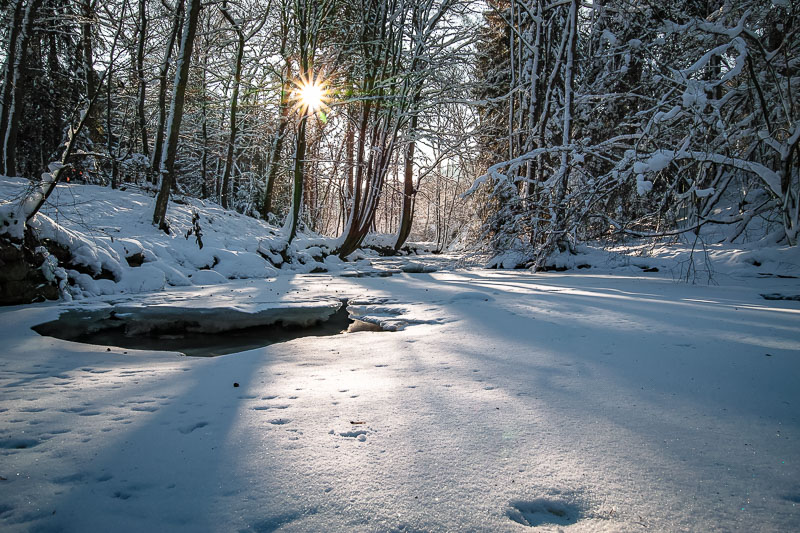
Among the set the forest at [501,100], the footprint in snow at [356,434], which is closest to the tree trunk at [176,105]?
the forest at [501,100]

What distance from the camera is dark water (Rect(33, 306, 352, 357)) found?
9.78 feet

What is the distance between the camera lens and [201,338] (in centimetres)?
332

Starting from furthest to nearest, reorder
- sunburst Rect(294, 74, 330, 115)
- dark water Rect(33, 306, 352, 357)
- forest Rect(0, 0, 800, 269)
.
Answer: sunburst Rect(294, 74, 330, 115)
forest Rect(0, 0, 800, 269)
dark water Rect(33, 306, 352, 357)

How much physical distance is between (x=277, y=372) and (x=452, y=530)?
1535 mm

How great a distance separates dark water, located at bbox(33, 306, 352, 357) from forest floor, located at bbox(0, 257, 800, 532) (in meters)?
0.25

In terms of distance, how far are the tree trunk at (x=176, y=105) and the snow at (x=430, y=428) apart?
19.7ft

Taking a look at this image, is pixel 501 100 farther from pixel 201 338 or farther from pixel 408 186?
pixel 201 338

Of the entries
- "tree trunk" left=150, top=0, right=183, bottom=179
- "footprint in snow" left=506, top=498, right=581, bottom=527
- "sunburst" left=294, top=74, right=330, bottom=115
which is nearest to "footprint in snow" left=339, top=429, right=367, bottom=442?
"footprint in snow" left=506, top=498, right=581, bottom=527

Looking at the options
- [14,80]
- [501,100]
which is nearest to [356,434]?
[501,100]

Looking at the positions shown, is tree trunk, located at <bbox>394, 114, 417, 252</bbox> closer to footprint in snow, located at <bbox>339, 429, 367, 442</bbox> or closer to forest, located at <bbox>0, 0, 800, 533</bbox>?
forest, located at <bbox>0, 0, 800, 533</bbox>

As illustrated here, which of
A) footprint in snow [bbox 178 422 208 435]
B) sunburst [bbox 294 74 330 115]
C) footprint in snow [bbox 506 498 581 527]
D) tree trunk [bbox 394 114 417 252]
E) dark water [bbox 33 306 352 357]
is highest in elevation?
sunburst [bbox 294 74 330 115]

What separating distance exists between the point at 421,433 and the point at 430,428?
51mm

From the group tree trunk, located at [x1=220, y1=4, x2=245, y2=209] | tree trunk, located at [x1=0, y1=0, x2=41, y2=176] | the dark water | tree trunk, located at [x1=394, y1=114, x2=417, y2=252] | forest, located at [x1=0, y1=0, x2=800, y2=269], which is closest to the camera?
the dark water

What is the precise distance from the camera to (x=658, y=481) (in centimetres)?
112
